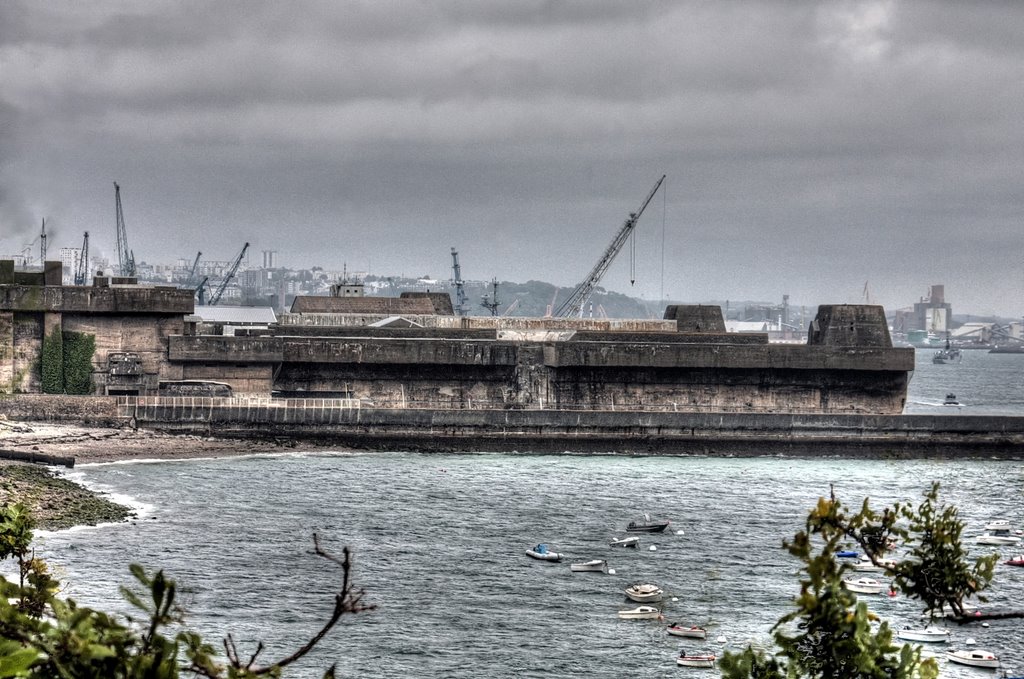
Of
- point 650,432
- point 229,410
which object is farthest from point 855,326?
point 229,410

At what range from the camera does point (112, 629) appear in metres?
7.39

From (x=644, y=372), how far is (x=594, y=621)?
3701cm

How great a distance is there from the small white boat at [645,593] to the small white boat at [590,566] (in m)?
2.93

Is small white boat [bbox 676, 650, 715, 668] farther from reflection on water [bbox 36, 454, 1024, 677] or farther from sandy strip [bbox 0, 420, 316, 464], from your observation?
sandy strip [bbox 0, 420, 316, 464]

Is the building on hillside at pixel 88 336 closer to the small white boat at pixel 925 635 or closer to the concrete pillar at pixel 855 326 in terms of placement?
the concrete pillar at pixel 855 326

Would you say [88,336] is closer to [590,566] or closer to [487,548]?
[487,548]

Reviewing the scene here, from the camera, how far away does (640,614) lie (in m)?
31.3

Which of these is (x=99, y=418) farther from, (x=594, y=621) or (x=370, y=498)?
(x=594, y=621)

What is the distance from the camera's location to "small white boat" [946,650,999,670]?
27.9 metres

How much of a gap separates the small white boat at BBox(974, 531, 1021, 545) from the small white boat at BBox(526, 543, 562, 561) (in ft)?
43.4

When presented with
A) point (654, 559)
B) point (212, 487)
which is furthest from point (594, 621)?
point (212, 487)

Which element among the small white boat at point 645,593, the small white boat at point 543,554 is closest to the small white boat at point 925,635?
the small white boat at point 645,593

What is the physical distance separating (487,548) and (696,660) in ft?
40.1

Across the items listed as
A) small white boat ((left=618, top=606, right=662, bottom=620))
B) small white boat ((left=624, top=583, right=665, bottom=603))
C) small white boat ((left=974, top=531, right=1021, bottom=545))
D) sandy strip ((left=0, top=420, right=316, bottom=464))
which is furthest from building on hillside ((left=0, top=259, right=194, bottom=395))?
small white boat ((left=974, top=531, right=1021, bottom=545))
